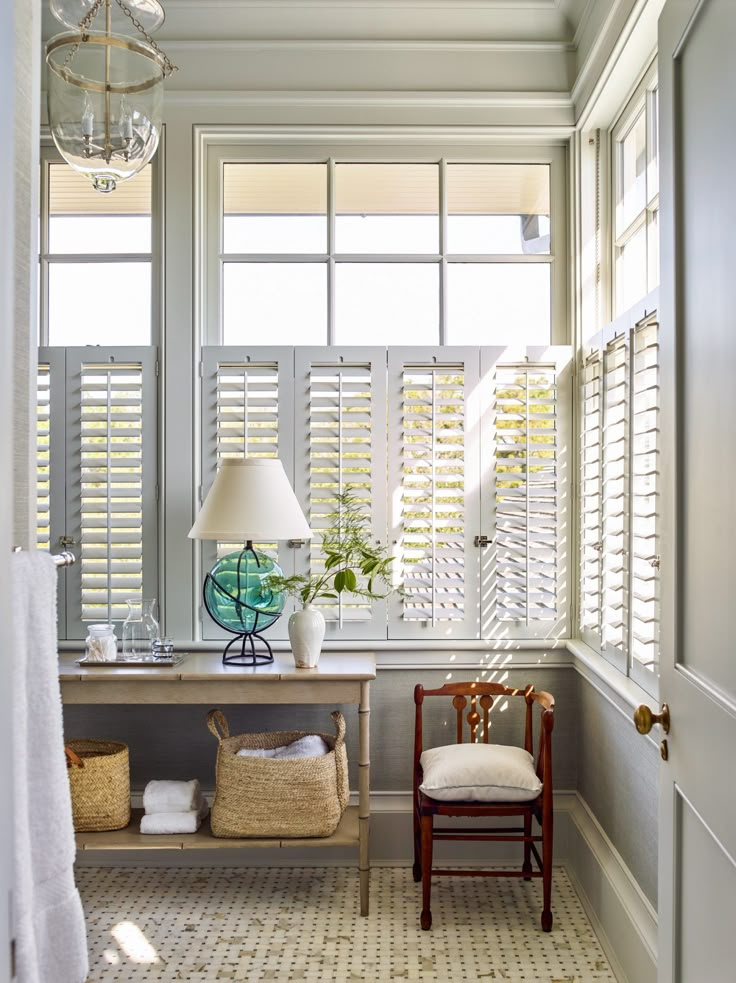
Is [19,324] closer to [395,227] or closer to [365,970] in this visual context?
[365,970]

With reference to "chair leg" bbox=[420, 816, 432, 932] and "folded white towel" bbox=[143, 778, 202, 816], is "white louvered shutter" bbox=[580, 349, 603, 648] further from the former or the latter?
"folded white towel" bbox=[143, 778, 202, 816]

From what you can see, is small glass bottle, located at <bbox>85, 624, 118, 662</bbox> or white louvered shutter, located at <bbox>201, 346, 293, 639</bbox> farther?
white louvered shutter, located at <bbox>201, 346, 293, 639</bbox>

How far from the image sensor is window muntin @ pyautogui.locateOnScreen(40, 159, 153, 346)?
3135 millimetres

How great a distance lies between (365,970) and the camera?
2.33m

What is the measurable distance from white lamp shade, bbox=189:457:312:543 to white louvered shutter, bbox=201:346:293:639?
0.28 metres

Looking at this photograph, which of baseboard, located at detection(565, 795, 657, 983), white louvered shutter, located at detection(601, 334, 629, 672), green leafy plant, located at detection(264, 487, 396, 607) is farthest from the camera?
green leafy plant, located at detection(264, 487, 396, 607)

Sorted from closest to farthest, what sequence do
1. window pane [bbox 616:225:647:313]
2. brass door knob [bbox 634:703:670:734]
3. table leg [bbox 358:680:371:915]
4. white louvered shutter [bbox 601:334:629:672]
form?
brass door knob [bbox 634:703:670:734] < white louvered shutter [bbox 601:334:629:672] < window pane [bbox 616:225:647:313] < table leg [bbox 358:680:371:915]

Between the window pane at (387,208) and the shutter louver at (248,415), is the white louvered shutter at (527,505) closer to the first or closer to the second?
the window pane at (387,208)

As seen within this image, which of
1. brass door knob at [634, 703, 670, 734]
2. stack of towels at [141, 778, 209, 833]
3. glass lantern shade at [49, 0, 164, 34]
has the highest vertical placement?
glass lantern shade at [49, 0, 164, 34]

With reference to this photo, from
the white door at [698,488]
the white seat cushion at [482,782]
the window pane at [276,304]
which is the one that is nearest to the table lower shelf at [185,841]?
the white seat cushion at [482,782]

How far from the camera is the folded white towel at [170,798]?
2.70m

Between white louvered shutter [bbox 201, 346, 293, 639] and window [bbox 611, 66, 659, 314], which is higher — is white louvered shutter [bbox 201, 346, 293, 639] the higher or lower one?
the lower one

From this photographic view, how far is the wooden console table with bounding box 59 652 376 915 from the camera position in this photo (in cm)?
262

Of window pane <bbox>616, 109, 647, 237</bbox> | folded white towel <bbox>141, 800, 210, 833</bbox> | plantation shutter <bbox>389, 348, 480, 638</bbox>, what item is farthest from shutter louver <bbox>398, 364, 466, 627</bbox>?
folded white towel <bbox>141, 800, 210, 833</bbox>
